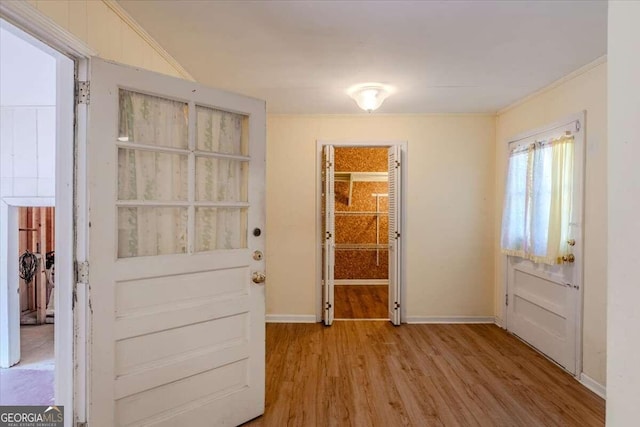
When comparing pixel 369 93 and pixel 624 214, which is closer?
pixel 624 214

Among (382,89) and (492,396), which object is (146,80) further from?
(492,396)

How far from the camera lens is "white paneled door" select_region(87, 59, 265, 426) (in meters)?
1.52

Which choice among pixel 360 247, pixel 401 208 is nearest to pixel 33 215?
pixel 360 247

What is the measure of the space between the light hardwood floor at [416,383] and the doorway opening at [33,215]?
1.47 metres

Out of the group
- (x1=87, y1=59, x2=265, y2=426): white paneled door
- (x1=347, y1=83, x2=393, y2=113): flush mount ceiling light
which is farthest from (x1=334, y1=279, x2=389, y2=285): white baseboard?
(x1=87, y1=59, x2=265, y2=426): white paneled door

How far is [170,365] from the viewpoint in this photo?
1.69 m

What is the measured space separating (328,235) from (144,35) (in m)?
2.48

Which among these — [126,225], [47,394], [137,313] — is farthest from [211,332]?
[47,394]

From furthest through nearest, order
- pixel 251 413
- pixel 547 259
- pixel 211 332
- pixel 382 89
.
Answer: pixel 382 89 → pixel 547 259 → pixel 251 413 → pixel 211 332

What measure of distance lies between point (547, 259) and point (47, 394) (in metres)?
4.19

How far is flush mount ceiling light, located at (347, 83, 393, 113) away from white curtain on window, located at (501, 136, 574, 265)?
1516 mm

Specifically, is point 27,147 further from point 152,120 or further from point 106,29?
point 152,120

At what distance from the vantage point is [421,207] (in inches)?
148

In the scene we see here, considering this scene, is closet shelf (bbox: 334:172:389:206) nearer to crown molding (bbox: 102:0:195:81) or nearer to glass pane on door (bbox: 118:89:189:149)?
crown molding (bbox: 102:0:195:81)
